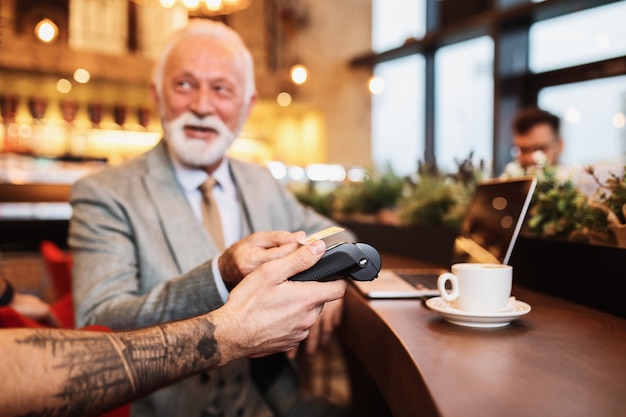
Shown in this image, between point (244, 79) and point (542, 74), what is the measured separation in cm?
444

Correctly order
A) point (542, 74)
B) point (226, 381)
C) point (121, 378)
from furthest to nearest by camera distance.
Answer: point (542, 74), point (226, 381), point (121, 378)

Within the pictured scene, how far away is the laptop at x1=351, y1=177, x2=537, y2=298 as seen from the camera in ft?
3.57

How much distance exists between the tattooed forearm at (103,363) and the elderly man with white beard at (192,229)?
21 cm

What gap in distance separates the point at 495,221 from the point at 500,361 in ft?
1.79

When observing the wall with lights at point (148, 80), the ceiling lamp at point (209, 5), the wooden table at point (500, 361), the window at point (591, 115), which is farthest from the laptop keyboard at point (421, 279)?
the window at point (591, 115)

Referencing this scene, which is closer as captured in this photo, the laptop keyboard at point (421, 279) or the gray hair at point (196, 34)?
the laptop keyboard at point (421, 279)

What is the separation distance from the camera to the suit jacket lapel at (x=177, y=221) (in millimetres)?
1432

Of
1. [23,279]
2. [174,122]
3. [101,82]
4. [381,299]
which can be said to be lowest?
[23,279]

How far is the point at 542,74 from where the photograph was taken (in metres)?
5.36

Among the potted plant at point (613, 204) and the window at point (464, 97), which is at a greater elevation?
the window at point (464, 97)

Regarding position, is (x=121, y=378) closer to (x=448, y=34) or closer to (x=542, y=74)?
(x=542, y=74)

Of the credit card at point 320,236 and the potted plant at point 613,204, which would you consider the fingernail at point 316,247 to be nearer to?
the credit card at point 320,236

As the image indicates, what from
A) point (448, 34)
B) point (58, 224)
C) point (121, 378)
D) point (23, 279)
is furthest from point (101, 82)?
point (121, 378)

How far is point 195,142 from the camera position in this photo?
1.64 m
